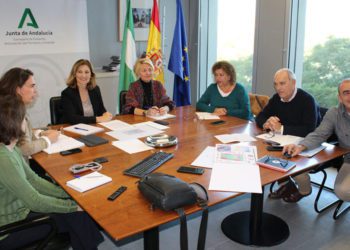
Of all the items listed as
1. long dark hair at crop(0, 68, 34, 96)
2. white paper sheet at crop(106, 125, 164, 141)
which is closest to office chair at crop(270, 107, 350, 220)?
→ white paper sheet at crop(106, 125, 164, 141)

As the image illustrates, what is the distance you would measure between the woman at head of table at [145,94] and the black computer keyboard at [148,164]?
1236 mm

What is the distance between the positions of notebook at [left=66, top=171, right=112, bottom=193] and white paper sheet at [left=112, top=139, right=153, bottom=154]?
433 millimetres

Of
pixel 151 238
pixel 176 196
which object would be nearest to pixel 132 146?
pixel 151 238

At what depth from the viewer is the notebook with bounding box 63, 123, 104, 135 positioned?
2.71 metres

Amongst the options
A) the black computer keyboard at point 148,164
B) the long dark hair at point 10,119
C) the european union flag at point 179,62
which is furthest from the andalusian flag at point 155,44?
the long dark hair at point 10,119

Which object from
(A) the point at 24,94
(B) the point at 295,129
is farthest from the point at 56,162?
(B) the point at 295,129

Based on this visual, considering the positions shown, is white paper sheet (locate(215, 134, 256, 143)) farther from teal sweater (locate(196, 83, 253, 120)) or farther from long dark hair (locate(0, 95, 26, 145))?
long dark hair (locate(0, 95, 26, 145))

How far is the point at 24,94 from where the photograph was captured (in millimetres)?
2398

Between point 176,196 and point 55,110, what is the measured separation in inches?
81.2

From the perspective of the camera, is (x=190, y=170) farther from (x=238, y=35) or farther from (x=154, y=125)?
(x=238, y=35)

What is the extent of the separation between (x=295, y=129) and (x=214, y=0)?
341 centimetres

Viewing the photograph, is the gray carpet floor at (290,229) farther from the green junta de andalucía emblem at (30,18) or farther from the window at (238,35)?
the green junta de andalucía emblem at (30,18)

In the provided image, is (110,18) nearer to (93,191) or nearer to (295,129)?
(295,129)

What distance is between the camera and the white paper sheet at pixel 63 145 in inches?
89.8
